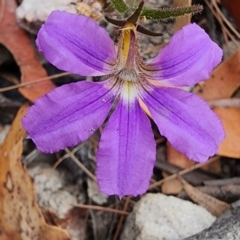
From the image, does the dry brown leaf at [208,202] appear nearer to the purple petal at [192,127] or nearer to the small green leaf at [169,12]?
the purple petal at [192,127]

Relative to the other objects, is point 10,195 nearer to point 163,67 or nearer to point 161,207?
point 161,207

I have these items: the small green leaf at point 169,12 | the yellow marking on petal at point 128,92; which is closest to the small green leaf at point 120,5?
the small green leaf at point 169,12

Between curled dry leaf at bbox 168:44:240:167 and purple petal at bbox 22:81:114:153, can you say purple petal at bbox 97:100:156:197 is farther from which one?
curled dry leaf at bbox 168:44:240:167

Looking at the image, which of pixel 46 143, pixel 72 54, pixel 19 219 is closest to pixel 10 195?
pixel 19 219

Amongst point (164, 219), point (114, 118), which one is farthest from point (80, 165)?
point (114, 118)

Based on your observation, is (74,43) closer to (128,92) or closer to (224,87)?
(128,92)

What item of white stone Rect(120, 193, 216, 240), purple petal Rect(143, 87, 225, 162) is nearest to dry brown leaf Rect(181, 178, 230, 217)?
white stone Rect(120, 193, 216, 240)
